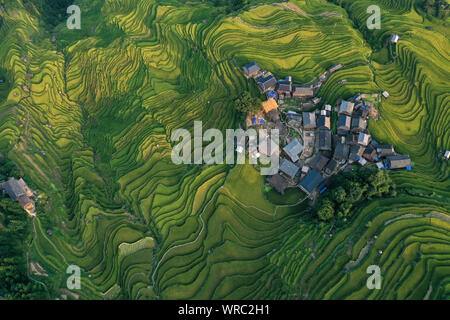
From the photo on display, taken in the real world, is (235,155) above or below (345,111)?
below

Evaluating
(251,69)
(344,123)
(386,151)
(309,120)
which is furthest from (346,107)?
(251,69)

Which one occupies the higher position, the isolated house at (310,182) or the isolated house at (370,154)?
the isolated house at (370,154)

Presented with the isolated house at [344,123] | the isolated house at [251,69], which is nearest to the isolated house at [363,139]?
the isolated house at [344,123]

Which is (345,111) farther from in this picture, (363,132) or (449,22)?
(449,22)

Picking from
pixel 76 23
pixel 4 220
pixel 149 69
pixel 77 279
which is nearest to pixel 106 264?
pixel 77 279

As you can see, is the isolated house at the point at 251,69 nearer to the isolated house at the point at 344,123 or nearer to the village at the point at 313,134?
the village at the point at 313,134

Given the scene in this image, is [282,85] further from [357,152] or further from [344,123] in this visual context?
[357,152]
